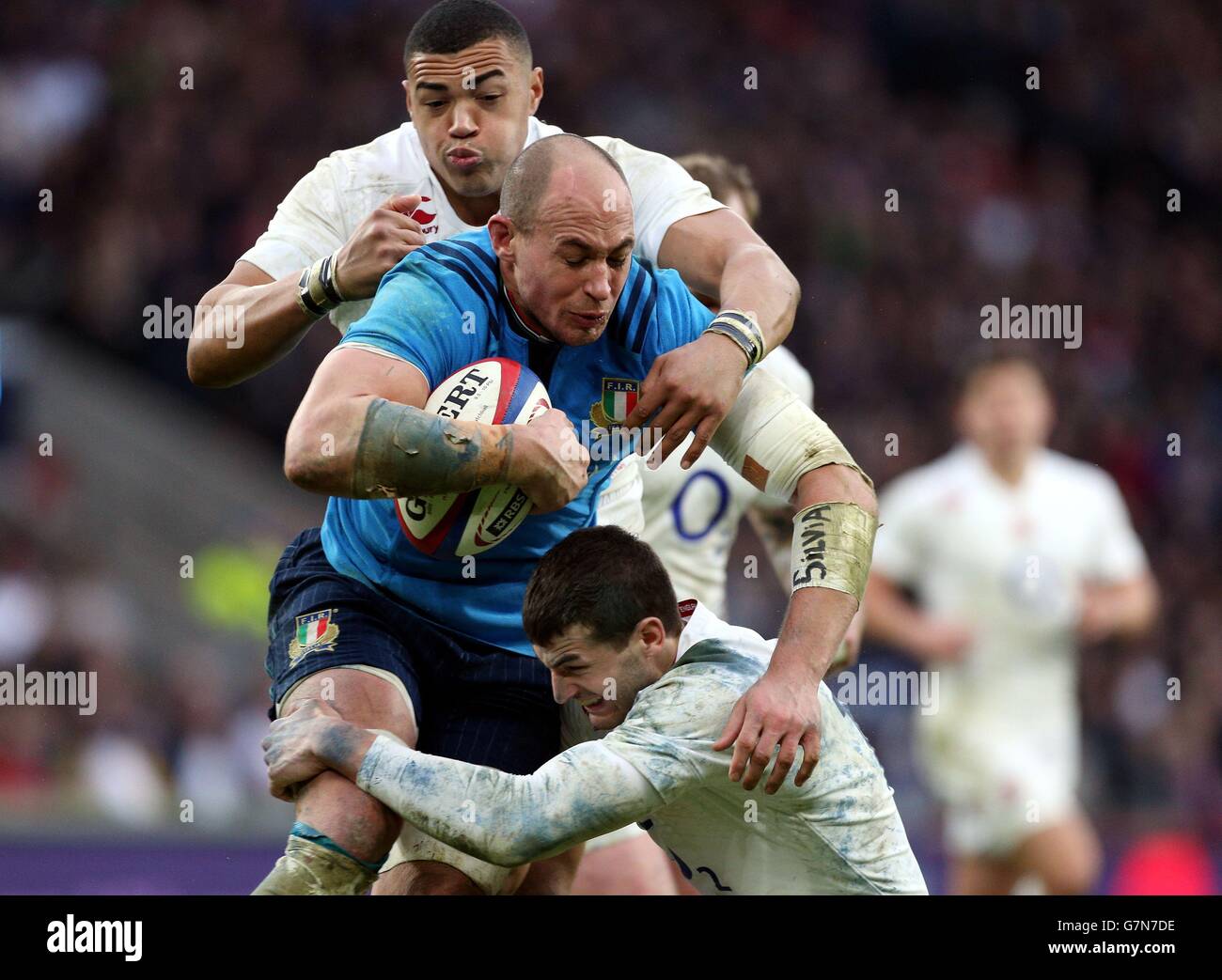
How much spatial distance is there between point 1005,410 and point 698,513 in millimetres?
2595

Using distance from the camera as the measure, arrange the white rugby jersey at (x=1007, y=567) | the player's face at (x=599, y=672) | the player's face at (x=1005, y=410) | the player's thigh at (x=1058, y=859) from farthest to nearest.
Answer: the player's face at (x=1005, y=410) < the white rugby jersey at (x=1007, y=567) < the player's thigh at (x=1058, y=859) < the player's face at (x=599, y=672)

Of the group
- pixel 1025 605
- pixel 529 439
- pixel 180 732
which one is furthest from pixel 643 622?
pixel 180 732

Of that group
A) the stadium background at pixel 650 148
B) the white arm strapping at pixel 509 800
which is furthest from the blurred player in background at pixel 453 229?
the stadium background at pixel 650 148

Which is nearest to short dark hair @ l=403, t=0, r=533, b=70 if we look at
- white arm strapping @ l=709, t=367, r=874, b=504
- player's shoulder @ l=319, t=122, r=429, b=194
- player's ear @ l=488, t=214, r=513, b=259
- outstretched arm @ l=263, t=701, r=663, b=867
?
player's shoulder @ l=319, t=122, r=429, b=194

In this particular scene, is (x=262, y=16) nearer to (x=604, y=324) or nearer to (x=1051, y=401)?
(x=1051, y=401)

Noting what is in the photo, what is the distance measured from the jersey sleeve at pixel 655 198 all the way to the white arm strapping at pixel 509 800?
5.33 feet

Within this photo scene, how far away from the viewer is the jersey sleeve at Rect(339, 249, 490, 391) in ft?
12.6

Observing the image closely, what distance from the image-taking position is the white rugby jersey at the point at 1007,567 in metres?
8.17

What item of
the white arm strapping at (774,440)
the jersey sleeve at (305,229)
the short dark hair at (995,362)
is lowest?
the white arm strapping at (774,440)

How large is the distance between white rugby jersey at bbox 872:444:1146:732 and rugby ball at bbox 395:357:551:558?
4.34m

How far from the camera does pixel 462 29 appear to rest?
4645mm

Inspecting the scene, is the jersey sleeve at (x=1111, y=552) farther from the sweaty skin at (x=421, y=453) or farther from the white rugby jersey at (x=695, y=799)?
the sweaty skin at (x=421, y=453)

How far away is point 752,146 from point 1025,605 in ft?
22.8

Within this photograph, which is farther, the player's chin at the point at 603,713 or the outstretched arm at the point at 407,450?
the player's chin at the point at 603,713
